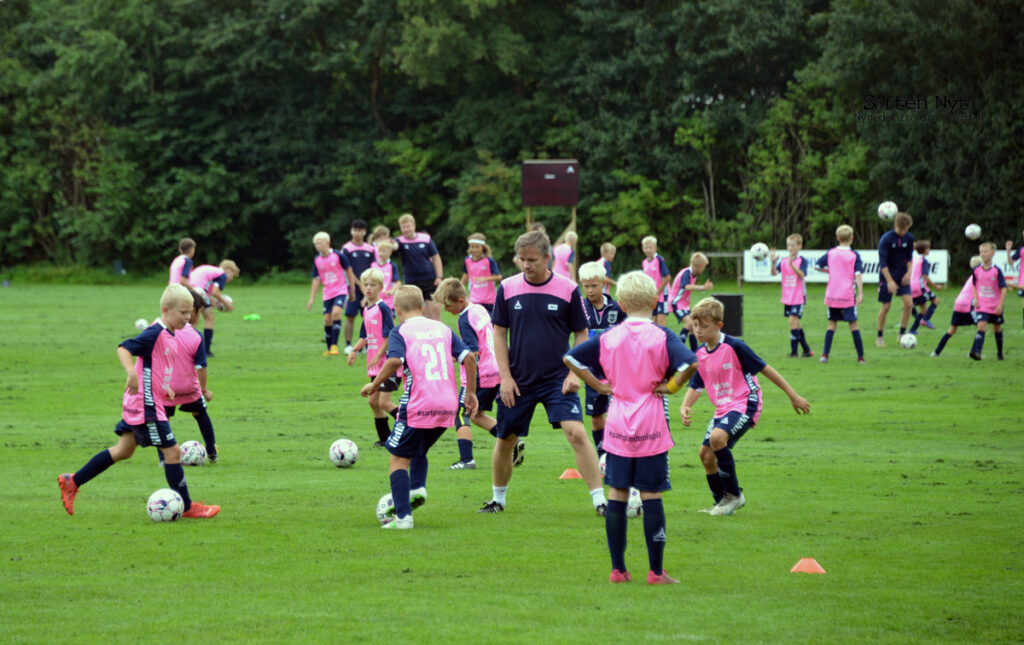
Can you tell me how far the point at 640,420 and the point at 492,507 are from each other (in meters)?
2.54

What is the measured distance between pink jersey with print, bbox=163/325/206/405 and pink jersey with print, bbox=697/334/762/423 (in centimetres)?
Result: 415

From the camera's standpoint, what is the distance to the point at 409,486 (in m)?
8.45

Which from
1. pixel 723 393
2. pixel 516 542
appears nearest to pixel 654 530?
pixel 516 542

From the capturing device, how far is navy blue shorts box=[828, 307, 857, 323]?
19.8 meters

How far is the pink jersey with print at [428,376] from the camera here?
8195mm

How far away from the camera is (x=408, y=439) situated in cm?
823

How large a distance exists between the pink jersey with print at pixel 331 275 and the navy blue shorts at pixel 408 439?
14084 millimetres

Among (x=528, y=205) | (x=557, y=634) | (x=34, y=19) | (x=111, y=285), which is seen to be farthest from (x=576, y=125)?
(x=557, y=634)

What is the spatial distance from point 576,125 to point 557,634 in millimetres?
46769

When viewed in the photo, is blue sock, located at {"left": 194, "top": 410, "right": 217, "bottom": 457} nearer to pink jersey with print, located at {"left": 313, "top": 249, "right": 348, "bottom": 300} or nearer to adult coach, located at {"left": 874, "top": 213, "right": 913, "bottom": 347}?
pink jersey with print, located at {"left": 313, "top": 249, "right": 348, "bottom": 300}

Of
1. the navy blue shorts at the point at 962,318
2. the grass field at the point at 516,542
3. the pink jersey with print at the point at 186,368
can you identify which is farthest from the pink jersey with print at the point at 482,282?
the pink jersey with print at the point at 186,368

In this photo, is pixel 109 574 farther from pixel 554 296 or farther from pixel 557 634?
pixel 554 296

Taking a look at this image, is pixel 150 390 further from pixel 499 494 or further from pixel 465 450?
pixel 465 450

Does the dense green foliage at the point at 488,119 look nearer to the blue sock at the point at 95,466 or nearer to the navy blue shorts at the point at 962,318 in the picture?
the navy blue shorts at the point at 962,318
